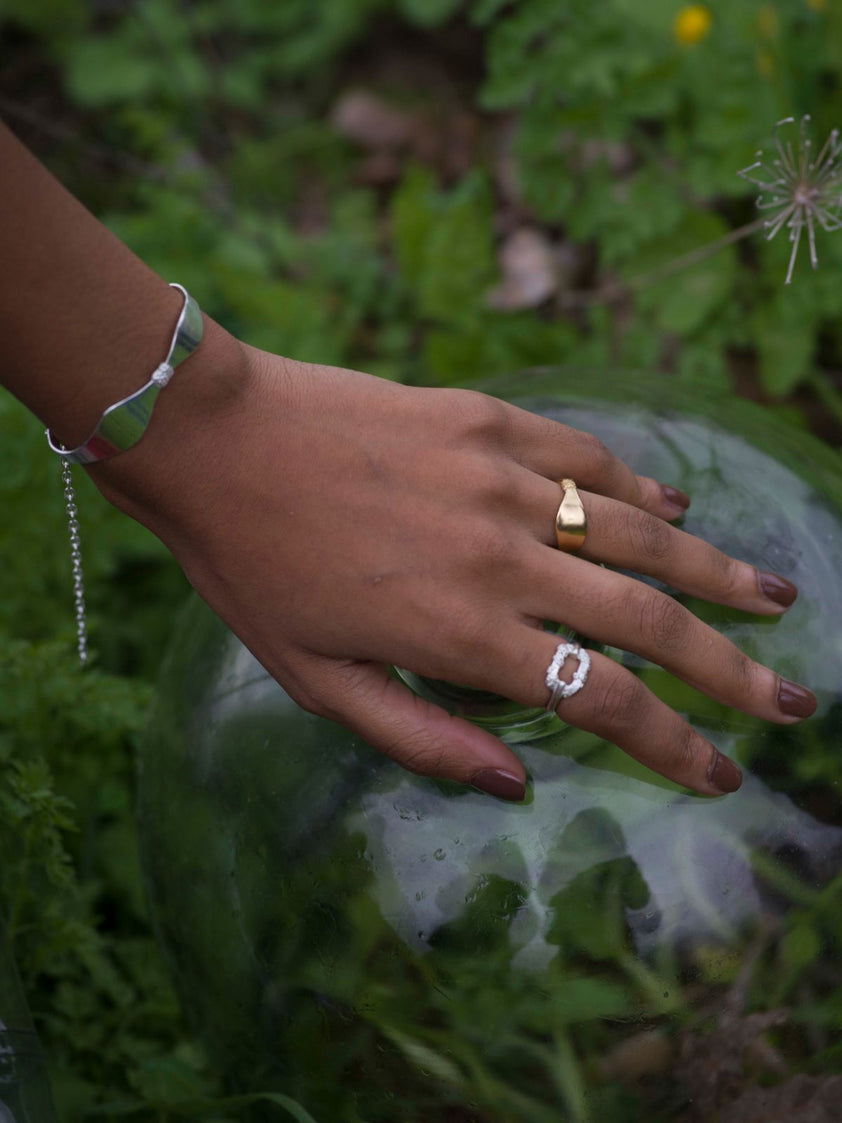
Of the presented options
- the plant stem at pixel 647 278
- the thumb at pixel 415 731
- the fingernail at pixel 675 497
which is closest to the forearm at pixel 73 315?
the thumb at pixel 415 731

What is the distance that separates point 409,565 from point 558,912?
47 cm

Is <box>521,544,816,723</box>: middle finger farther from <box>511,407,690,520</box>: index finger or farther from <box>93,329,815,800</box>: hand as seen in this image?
<box>511,407,690,520</box>: index finger

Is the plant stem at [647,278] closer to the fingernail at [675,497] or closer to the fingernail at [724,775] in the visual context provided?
the fingernail at [675,497]

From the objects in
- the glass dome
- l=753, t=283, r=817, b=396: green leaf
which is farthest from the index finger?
l=753, t=283, r=817, b=396: green leaf

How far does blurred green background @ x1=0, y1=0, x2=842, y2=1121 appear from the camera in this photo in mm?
1965

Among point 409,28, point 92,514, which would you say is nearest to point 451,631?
point 92,514

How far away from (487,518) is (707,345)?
1.70 m

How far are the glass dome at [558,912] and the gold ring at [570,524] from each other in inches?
7.4

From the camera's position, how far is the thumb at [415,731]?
132 centimetres

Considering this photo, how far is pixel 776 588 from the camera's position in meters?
1.46

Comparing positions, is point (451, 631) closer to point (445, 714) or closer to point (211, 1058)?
point (445, 714)

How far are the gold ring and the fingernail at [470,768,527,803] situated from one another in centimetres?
29

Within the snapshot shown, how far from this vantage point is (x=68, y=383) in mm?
1319

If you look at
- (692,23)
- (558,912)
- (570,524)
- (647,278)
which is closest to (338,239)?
(647,278)
